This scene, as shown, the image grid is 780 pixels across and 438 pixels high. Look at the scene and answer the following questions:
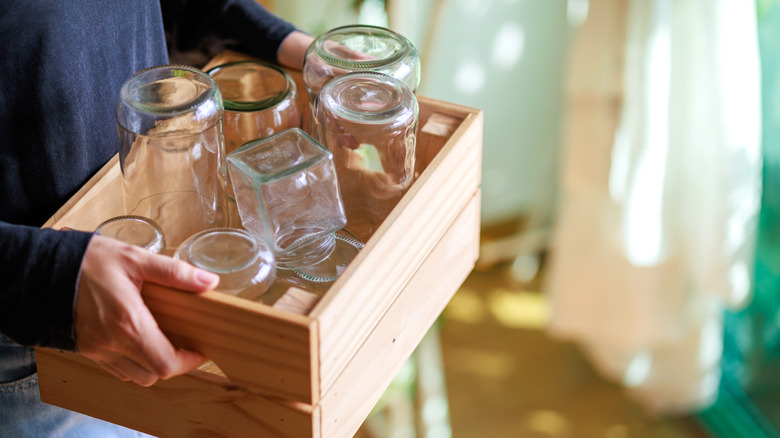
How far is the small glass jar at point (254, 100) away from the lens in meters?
0.76

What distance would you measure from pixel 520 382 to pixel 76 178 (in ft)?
4.53

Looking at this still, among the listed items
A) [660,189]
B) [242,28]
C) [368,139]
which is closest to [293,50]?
[242,28]

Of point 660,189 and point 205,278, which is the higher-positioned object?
point 205,278

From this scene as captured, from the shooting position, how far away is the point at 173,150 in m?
0.68

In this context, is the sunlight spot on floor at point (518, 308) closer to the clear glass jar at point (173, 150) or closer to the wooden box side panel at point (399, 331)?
the wooden box side panel at point (399, 331)

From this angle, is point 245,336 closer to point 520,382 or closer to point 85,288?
point 85,288

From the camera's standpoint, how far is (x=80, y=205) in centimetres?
69

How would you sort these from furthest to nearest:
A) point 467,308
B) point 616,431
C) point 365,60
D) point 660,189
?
point 467,308, point 616,431, point 660,189, point 365,60

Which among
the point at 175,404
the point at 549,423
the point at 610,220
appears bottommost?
the point at 549,423

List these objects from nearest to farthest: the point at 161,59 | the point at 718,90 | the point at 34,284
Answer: the point at 34,284, the point at 161,59, the point at 718,90

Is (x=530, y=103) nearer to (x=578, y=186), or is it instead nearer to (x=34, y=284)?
(x=578, y=186)

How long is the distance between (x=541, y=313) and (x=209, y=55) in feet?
4.60

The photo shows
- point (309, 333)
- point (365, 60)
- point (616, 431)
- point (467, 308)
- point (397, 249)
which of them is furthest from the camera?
point (467, 308)

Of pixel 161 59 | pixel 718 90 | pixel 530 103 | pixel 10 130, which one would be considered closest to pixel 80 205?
pixel 10 130
